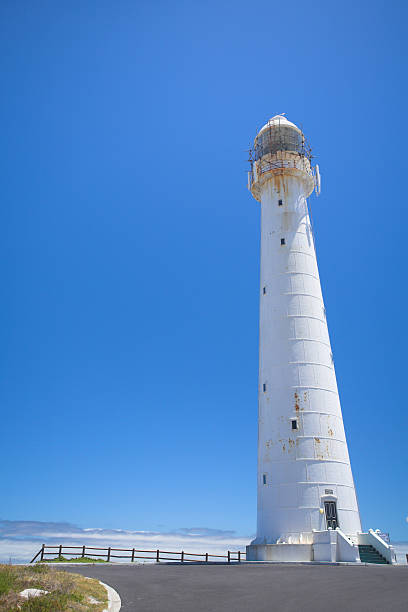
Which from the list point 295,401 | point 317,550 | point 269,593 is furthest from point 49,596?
point 295,401

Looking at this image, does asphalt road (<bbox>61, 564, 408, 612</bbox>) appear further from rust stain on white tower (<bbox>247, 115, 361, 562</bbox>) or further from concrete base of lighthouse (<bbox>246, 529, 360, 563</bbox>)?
rust stain on white tower (<bbox>247, 115, 361, 562</bbox>)

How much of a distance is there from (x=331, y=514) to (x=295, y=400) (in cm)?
657

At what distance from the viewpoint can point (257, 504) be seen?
28734 millimetres

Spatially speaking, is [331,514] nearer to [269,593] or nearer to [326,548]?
[326,548]

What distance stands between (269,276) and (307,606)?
2499 cm

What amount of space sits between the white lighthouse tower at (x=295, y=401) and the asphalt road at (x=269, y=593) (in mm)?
8699

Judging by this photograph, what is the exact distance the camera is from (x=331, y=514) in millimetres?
26219

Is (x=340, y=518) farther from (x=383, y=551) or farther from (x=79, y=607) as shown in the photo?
(x=79, y=607)

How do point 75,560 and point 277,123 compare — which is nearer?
point 75,560

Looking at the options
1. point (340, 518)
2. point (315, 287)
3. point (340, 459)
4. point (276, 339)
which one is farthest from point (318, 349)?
point (340, 518)

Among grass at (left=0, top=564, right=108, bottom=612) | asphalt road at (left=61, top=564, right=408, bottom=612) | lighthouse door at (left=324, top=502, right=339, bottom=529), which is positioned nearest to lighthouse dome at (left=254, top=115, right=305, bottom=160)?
lighthouse door at (left=324, top=502, right=339, bottom=529)

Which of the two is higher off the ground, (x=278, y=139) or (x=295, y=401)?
(x=278, y=139)

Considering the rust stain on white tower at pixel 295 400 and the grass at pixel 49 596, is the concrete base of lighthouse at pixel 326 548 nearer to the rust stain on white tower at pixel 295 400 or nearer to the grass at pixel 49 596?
the rust stain on white tower at pixel 295 400

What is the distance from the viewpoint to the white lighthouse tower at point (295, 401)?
26.0 m
